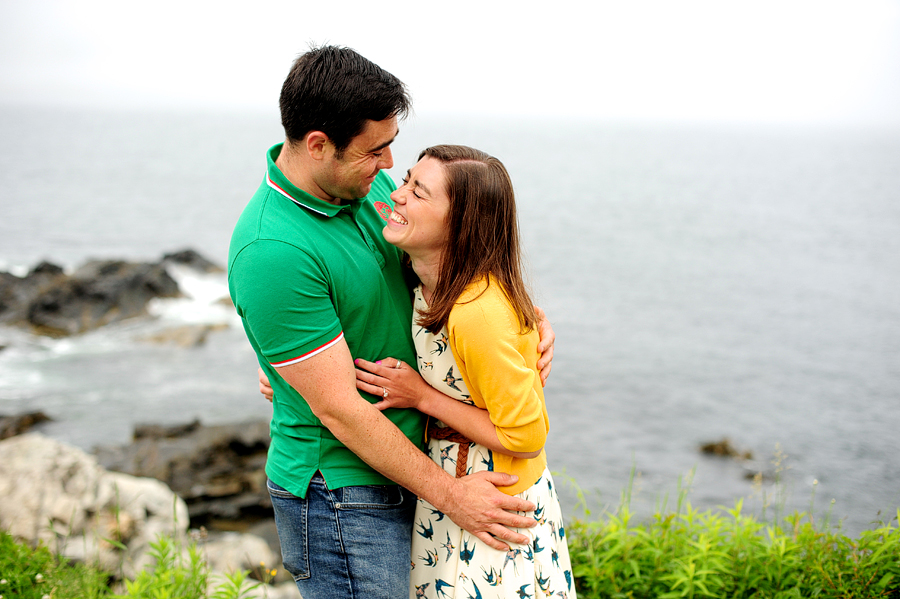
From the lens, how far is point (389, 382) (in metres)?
2.66

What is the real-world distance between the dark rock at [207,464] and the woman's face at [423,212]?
1023 cm

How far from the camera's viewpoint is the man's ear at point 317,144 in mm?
2607

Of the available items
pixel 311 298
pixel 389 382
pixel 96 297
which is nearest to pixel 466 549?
pixel 389 382

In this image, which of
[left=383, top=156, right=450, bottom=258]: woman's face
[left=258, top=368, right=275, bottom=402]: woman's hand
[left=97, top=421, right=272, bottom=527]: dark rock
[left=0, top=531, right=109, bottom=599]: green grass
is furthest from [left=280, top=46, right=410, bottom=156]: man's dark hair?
[left=97, top=421, right=272, bottom=527]: dark rock

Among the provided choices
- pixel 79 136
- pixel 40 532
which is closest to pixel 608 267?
pixel 40 532

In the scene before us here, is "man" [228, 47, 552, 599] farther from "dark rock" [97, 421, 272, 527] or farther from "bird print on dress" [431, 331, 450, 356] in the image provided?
"dark rock" [97, 421, 272, 527]

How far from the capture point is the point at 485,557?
2664mm

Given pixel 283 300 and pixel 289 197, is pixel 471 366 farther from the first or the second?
pixel 289 197

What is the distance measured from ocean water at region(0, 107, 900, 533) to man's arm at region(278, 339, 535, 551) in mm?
975

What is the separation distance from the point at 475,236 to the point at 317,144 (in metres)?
0.69

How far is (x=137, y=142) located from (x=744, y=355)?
120m

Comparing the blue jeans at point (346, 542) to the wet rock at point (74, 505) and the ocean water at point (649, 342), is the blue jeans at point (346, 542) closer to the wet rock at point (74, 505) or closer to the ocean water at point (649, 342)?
the ocean water at point (649, 342)

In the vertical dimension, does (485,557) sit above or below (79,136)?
above

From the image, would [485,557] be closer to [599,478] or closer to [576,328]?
[599,478]
